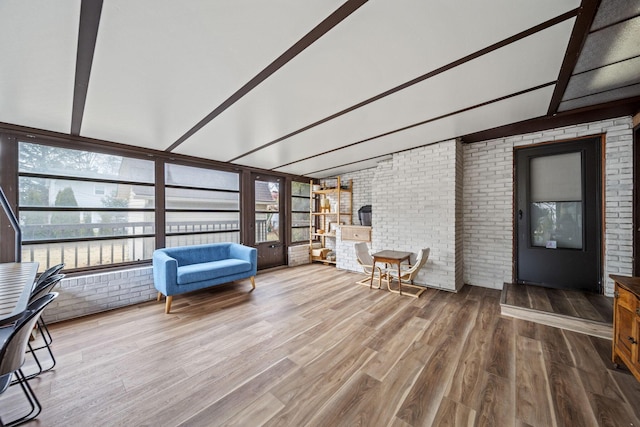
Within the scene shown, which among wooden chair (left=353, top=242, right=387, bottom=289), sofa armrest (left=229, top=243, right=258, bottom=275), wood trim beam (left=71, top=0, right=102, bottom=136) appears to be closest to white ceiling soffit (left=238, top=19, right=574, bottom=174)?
sofa armrest (left=229, top=243, right=258, bottom=275)

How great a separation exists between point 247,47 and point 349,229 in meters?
4.24

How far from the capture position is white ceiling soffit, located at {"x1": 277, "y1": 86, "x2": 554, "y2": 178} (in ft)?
8.66

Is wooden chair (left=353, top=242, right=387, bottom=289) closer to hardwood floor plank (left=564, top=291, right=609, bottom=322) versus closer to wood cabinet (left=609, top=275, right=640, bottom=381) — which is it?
hardwood floor plank (left=564, top=291, right=609, bottom=322)

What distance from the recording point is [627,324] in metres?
1.76

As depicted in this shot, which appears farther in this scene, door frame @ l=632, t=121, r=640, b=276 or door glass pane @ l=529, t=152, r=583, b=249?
door glass pane @ l=529, t=152, r=583, b=249

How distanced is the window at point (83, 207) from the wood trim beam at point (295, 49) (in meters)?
2.12

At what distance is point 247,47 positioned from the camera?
1561 mm

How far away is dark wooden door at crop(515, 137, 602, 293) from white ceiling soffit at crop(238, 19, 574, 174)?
41.3 inches

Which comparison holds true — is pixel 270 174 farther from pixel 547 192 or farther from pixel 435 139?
pixel 547 192

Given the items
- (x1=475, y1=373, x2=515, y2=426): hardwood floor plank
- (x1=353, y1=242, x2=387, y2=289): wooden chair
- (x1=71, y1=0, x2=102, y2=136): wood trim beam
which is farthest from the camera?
(x1=353, y1=242, x2=387, y2=289): wooden chair

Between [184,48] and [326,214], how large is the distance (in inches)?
198

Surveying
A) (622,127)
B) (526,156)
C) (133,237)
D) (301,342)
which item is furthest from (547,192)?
(133,237)

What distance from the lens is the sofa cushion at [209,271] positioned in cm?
319

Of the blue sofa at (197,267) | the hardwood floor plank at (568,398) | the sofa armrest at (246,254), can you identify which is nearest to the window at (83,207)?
the blue sofa at (197,267)
